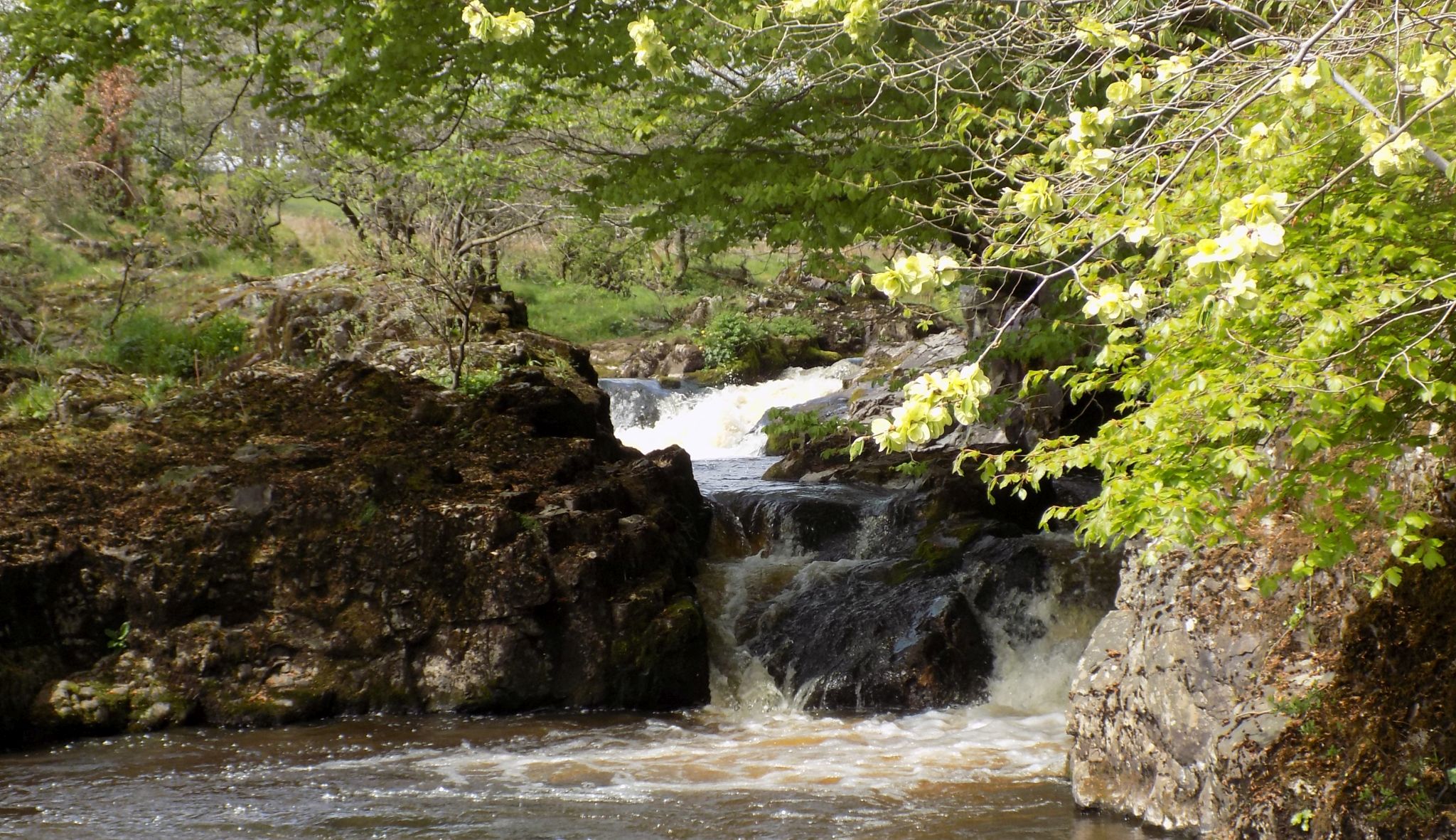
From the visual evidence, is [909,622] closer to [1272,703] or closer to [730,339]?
[1272,703]

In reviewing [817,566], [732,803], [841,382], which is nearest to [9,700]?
[732,803]

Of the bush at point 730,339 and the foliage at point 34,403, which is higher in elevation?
the bush at point 730,339

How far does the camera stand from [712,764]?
7.05 m

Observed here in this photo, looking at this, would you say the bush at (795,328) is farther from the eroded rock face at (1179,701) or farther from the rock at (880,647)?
the eroded rock face at (1179,701)

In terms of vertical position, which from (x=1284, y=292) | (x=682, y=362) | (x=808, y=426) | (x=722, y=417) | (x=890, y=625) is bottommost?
(x=890, y=625)

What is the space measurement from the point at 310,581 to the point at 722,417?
38.1ft

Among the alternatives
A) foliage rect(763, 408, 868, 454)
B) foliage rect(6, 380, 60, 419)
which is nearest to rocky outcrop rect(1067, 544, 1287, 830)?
foliage rect(763, 408, 868, 454)

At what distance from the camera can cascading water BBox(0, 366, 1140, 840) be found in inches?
229

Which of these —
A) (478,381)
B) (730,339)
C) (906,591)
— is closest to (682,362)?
(730,339)

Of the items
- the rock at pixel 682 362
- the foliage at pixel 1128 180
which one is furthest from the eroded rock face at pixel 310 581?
the rock at pixel 682 362

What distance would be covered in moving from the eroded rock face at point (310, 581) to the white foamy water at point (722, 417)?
8.68 m

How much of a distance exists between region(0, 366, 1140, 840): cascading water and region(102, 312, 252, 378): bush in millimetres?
6098

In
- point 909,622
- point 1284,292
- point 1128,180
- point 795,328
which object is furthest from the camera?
point 795,328

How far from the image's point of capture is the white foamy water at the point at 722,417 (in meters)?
18.7
